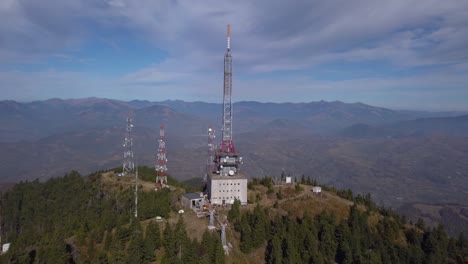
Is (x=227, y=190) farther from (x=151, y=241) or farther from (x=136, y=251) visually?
(x=136, y=251)

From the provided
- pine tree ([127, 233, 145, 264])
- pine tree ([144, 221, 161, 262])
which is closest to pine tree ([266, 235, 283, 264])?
pine tree ([144, 221, 161, 262])

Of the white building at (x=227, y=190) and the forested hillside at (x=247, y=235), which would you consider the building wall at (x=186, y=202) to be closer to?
the forested hillside at (x=247, y=235)

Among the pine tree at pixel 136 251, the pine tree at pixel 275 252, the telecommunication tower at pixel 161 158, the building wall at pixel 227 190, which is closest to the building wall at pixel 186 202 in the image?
the building wall at pixel 227 190

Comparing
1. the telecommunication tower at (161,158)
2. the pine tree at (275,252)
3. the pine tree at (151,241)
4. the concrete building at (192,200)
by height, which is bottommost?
the pine tree at (275,252)

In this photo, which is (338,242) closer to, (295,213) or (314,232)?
(314,232)

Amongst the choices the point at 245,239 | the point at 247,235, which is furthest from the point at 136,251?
the point at 247,235
